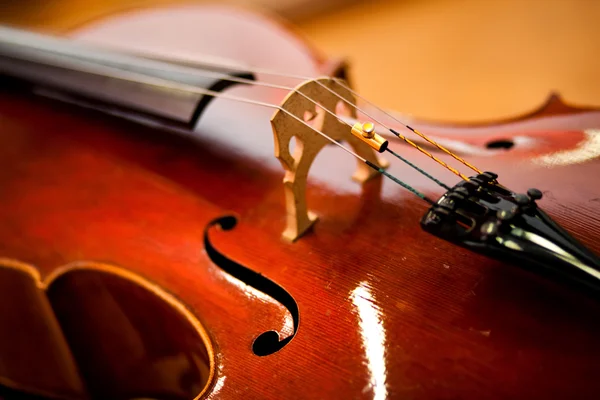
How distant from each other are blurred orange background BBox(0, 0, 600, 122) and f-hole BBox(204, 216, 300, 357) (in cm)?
106

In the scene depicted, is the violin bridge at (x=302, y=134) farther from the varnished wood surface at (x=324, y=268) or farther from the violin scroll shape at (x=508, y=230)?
the violin scroll shape at (x=508, y=230)

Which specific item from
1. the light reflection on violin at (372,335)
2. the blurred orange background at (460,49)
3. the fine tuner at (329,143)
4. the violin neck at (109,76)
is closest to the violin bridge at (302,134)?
the fine tuner at (329,143)

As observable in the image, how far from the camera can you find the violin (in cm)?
56

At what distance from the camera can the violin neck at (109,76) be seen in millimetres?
966

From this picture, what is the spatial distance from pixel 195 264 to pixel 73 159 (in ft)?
1.53

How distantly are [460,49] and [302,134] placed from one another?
5.67 feet

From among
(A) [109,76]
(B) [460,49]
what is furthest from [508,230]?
(B) [460,49]

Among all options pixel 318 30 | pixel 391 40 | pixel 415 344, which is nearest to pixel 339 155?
pixel 415 344

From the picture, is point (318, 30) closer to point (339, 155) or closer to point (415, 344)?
point (339, 155)

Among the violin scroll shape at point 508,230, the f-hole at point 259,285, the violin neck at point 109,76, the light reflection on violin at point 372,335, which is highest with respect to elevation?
the violin scroll shape at point 508,230

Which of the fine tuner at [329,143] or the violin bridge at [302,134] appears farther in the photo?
the violin bridge at [302,134]

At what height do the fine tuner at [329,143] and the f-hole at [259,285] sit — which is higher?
the fine tuner at [329,143]

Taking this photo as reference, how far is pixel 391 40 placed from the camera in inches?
96.5

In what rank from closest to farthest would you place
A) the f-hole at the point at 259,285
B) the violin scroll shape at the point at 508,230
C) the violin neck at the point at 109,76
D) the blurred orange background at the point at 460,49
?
the violin scroll shape at the point at 508,230 < the f-hole at the point at 259,285 < the violin neck at the point at 109,76 < the blurred orange background at the point at 460,49
